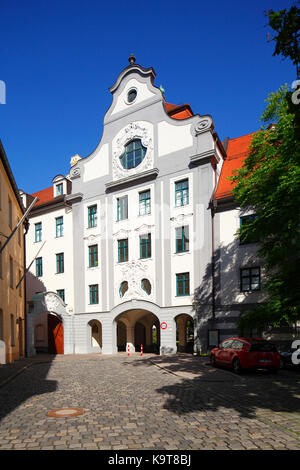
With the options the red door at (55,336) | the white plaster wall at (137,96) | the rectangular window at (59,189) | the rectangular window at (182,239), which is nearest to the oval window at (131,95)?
the white plaster wall at (137,96)

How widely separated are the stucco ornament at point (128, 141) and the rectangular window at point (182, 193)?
2939mm

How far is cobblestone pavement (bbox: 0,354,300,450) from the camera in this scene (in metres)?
6.58

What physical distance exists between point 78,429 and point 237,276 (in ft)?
60.6

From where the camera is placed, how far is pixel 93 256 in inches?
1247

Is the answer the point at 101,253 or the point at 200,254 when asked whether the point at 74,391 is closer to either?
the point at 200,254

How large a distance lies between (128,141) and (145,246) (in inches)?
339

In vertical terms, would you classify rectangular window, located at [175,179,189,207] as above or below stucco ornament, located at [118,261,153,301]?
above

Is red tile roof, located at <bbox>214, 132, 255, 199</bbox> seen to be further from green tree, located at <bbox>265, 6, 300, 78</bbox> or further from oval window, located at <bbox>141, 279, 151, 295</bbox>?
green tree, located at <bbox>265, 6, 300, 78</bbox>

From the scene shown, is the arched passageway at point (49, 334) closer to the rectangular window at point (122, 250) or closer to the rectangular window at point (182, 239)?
the rectangular window at point (122, 250)

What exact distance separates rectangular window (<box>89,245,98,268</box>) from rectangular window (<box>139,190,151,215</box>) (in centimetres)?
521

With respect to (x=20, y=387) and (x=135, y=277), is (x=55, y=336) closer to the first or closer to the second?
(x=135, y=277)

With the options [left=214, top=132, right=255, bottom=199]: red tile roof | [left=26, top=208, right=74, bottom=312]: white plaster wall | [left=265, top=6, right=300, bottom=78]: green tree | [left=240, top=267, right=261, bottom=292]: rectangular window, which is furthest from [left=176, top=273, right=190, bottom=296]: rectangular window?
[left=265, top=6, right=300, bottom=78]: green tree

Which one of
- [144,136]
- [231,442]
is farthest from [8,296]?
[231,442]

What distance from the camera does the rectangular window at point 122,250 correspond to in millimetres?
29828
